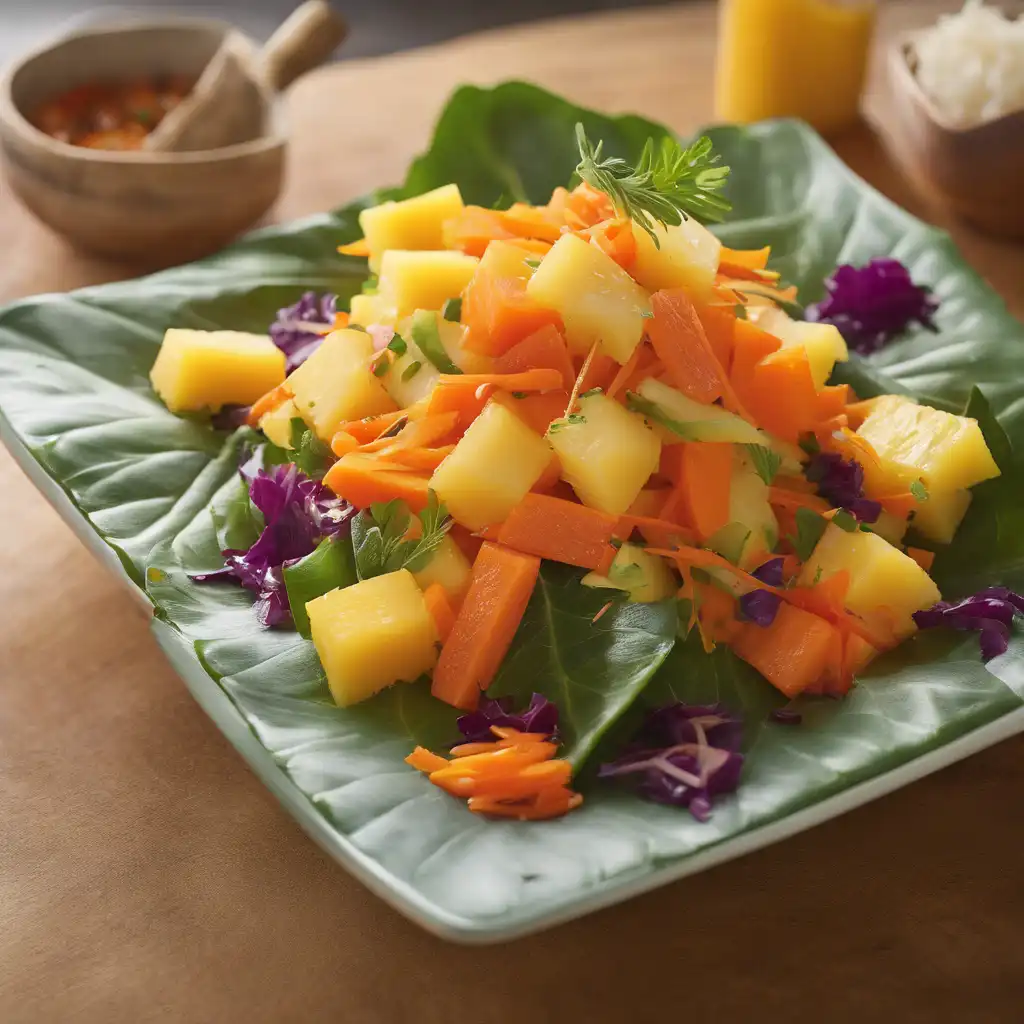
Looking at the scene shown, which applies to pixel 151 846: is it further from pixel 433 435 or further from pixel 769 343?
pixel 769 343

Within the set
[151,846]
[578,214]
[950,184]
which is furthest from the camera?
[950,184]

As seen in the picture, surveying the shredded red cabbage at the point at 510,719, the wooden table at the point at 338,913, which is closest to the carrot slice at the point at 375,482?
the shredded red cabbage at the point at 510,719

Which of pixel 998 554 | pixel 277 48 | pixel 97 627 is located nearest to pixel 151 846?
pixel 97 627

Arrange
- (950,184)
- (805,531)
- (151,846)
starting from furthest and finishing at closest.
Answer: (950,184), (805,531), (151,846)

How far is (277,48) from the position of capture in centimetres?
363

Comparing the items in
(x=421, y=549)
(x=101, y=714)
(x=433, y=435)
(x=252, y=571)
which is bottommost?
(x=101, y=714)

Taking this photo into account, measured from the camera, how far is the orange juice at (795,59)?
12.7ft

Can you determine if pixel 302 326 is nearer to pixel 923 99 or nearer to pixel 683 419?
pixel 683 419

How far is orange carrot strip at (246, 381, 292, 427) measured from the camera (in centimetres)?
247

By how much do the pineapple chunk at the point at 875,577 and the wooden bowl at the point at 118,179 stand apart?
1.92 metres

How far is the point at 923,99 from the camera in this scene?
339cm

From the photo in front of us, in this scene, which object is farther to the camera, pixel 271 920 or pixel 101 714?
pixel 101 714

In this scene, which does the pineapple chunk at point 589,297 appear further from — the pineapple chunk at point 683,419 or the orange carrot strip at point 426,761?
the orange carrot strip at point 426,761

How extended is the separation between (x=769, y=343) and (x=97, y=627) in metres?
1.43
